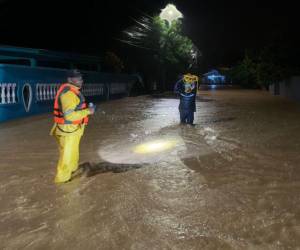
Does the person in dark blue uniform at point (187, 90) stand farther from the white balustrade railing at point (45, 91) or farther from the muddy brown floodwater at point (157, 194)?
the white balustrade railing at point (45, 91)

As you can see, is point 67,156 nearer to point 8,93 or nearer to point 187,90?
point 187,90

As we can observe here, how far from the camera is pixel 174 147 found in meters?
9.92

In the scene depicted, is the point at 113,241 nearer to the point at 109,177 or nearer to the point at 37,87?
the point at 109,177

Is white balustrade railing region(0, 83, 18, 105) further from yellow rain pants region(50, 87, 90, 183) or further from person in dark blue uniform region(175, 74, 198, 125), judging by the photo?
yellow rain pants region(50, 87, 90, 183)

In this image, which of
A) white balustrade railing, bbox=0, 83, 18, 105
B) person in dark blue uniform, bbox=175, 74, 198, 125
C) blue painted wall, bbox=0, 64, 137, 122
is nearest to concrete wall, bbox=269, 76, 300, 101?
blue painted wall, bbox=0, 64, 137, 122

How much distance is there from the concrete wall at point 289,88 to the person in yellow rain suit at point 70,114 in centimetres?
2205

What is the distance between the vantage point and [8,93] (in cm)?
1487

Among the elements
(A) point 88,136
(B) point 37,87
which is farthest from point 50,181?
(B) point 37,87

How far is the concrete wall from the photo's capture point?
1061 inches

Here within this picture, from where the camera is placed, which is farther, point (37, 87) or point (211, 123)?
point (37, 87)

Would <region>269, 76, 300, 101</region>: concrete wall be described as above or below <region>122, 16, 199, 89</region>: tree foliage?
below

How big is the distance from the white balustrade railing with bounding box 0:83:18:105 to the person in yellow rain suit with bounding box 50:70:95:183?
28.2ft

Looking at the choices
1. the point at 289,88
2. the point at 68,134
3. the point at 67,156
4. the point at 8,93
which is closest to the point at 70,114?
the point at 68,134

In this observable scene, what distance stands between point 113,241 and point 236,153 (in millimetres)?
5078
